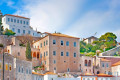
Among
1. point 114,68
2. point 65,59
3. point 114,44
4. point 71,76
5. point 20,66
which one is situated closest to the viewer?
point 20,66

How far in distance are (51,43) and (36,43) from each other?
28.5ft

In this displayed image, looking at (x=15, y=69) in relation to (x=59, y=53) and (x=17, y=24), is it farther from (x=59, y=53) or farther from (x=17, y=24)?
(x=17, y=24)

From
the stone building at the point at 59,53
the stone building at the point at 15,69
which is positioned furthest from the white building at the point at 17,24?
the stone building at the point at 15,69

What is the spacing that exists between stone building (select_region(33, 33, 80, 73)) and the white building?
2222 centimetres

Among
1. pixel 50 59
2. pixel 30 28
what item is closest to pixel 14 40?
pixel 50 59

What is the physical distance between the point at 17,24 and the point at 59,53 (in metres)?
30.3

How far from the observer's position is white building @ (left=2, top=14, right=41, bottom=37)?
309 feet

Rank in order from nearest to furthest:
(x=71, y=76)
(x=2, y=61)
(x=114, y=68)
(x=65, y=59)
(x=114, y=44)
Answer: (x=2, y=61) < (x=71, y=76) < (x=65, y=59) < (x=114, y=68) < (x=114, y=44)

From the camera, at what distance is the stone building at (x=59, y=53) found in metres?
69.3

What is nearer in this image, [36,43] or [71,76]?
[71,76]

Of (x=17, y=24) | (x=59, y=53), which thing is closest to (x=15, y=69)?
(x=59, y=53)

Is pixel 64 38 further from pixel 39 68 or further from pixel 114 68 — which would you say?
pixel 114 68

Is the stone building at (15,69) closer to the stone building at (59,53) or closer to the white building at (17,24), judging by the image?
the stone building at (59,53)

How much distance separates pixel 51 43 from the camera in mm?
70188
